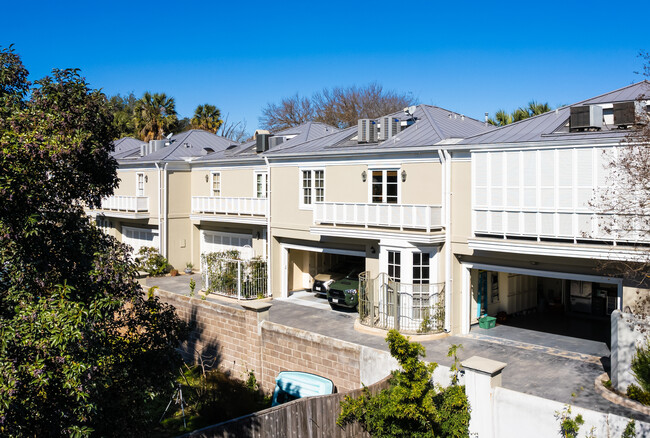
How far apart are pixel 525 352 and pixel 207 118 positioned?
39.1 metres

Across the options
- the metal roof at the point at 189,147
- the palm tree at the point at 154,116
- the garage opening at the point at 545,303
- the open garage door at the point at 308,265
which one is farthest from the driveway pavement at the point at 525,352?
the palm tree at the point at 154,116

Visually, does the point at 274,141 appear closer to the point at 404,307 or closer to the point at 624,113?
the point at 404,307

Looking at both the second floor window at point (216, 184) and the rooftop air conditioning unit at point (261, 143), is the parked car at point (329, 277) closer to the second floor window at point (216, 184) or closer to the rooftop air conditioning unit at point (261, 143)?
the rooftop air conditioning unit at point (261, 143)

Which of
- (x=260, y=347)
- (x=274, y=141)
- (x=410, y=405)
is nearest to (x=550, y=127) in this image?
(x=410, y=405)

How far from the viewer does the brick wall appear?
53.0 feet

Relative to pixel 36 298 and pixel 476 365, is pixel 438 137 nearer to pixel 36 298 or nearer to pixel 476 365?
pixel 476 365

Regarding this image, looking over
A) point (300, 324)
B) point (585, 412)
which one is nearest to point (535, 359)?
point (585, 412)

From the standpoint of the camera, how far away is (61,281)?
7.71 meters

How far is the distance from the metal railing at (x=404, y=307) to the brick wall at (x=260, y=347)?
10.2 feet

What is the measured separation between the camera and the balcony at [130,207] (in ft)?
103

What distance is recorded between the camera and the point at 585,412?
452 inches

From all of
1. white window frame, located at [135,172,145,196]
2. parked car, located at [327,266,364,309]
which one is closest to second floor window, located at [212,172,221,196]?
white window frame, located at [135,172,145,196]

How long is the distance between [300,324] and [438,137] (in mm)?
8145

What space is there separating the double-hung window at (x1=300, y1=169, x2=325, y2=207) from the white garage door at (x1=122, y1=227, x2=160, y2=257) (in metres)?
11.4
